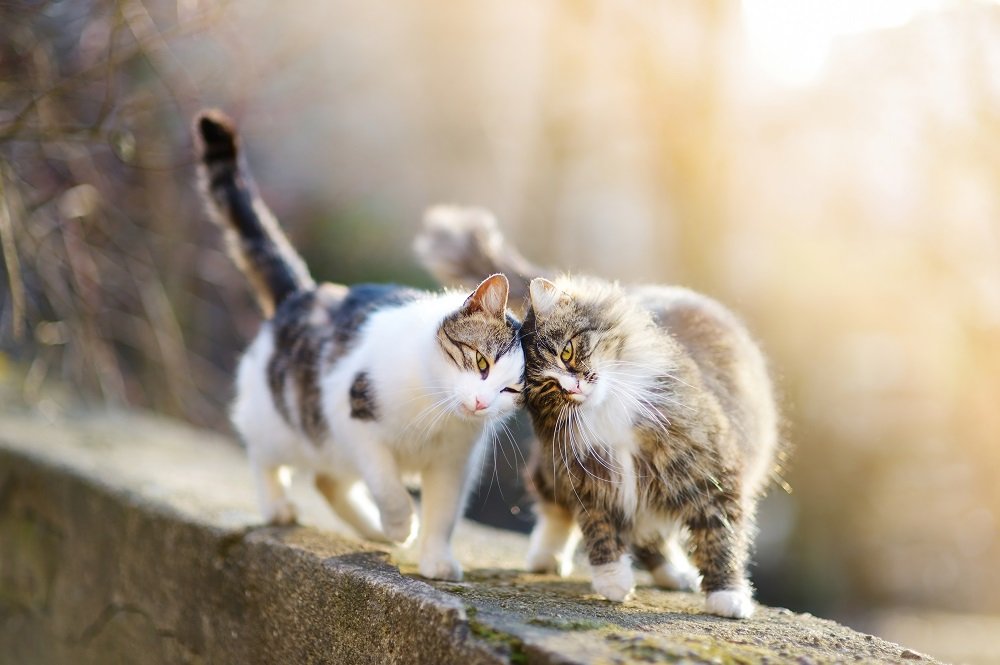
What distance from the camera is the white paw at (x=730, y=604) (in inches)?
76.7

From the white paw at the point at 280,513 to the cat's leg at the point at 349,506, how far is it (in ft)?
0.57

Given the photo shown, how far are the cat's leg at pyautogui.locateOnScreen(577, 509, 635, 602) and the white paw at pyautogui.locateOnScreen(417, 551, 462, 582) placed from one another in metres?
0.30

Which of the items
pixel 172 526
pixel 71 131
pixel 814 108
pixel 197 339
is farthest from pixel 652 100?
pixel 172 526

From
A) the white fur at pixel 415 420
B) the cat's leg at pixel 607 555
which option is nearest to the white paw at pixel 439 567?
the white fur at pixel 415 420

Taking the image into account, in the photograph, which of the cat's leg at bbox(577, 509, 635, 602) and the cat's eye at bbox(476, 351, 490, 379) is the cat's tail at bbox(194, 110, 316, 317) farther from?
the cat's leg at bbox(577, 509, 635, 602)

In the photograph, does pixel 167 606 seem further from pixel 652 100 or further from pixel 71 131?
pixel 652 100

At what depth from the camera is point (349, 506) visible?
8.90ft

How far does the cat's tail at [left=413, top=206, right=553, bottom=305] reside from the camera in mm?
2598

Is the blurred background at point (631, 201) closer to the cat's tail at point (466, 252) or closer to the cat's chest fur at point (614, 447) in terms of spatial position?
the cat's tail at point (466, 252)

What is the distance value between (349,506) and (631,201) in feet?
17.0

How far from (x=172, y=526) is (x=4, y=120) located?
179cm

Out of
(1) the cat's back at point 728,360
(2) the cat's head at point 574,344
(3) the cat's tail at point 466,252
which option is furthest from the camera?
(3) the cat's tail at point 466,252

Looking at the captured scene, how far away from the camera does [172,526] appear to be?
96.8 inches

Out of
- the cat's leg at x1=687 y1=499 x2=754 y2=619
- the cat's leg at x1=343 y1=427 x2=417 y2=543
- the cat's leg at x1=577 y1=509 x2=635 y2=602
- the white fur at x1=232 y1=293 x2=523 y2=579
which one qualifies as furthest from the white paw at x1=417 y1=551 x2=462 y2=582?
the cat's leg at x1=687 y1=499 x2=754 y2=619
